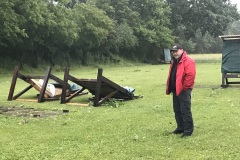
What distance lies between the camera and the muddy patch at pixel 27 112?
11.8 meters

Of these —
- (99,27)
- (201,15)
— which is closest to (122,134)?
(99,27)

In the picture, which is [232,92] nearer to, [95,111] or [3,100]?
[95,111]

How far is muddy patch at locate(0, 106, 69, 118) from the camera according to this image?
11.8m

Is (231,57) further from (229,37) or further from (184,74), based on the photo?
(184,74)

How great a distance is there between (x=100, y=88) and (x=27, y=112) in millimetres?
2761

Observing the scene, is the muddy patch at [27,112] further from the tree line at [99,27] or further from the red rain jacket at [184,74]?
the tree line at [99,27]

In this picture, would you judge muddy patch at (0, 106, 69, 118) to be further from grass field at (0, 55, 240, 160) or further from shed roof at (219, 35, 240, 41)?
shed roof at (219, 35, 240, 41)

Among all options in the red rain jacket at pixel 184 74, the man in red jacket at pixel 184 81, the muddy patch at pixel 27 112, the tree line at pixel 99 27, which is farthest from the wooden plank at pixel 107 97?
the tree line at pixel 99 27

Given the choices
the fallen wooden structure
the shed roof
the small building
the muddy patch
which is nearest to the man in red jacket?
the muddy patch

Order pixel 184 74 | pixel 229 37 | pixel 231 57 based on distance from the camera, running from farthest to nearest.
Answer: pixel 231 57, pixel 229 37, pixel 184 74

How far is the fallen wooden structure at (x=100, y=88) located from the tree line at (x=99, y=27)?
56.5ft

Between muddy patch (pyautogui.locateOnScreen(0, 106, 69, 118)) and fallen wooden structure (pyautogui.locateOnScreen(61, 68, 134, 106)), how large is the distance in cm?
151

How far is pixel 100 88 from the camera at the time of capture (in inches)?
555

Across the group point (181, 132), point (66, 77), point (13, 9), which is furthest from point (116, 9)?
point (181, 132)
